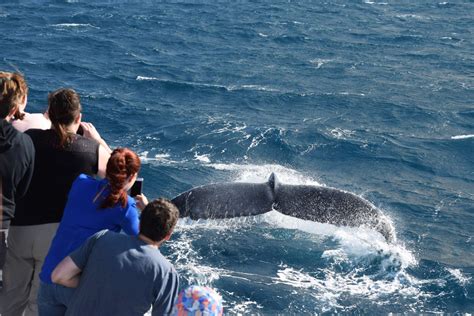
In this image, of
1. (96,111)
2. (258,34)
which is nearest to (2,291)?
(96,111)

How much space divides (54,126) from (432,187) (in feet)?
40.4

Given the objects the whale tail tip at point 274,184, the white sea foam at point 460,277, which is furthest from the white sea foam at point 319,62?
the whale tail tip at point 274,184

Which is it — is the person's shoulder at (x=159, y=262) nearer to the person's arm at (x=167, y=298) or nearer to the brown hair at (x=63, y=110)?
the person's arm at (x=167, y=298)

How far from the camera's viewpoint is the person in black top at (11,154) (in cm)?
531

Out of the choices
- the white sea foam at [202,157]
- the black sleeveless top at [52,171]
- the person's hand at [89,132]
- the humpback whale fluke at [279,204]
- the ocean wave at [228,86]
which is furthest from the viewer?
the ocean wave at [228,86]

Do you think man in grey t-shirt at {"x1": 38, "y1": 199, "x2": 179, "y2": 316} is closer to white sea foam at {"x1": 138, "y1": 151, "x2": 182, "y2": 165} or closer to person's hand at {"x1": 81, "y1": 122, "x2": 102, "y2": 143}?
person's hand at {"x1": 81, "y1": 122, "x2": 102, "y2": 143}

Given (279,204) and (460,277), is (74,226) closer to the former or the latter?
(279,204)

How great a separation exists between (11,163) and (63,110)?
20.5 inches

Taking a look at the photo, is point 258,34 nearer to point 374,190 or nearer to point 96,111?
point 96,111

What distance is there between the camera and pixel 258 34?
32531 millimetres

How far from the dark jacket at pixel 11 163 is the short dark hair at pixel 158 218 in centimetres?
125

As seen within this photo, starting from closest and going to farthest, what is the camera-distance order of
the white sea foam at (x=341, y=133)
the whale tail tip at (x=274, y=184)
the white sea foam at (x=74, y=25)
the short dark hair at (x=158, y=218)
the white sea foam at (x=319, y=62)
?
the short dark hair at (x=158, y=218) < the whale tail tip at (x=274, y=184) < the white sea foam at (x=341, y=133) < the white sea foam at (x=319, y=62) < the white sea foam at (x=74, y=25)

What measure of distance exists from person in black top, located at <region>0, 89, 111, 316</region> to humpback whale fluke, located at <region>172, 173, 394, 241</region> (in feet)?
16.5

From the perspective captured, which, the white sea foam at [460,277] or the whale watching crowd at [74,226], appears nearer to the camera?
the whale watching crowd at [74,226]
